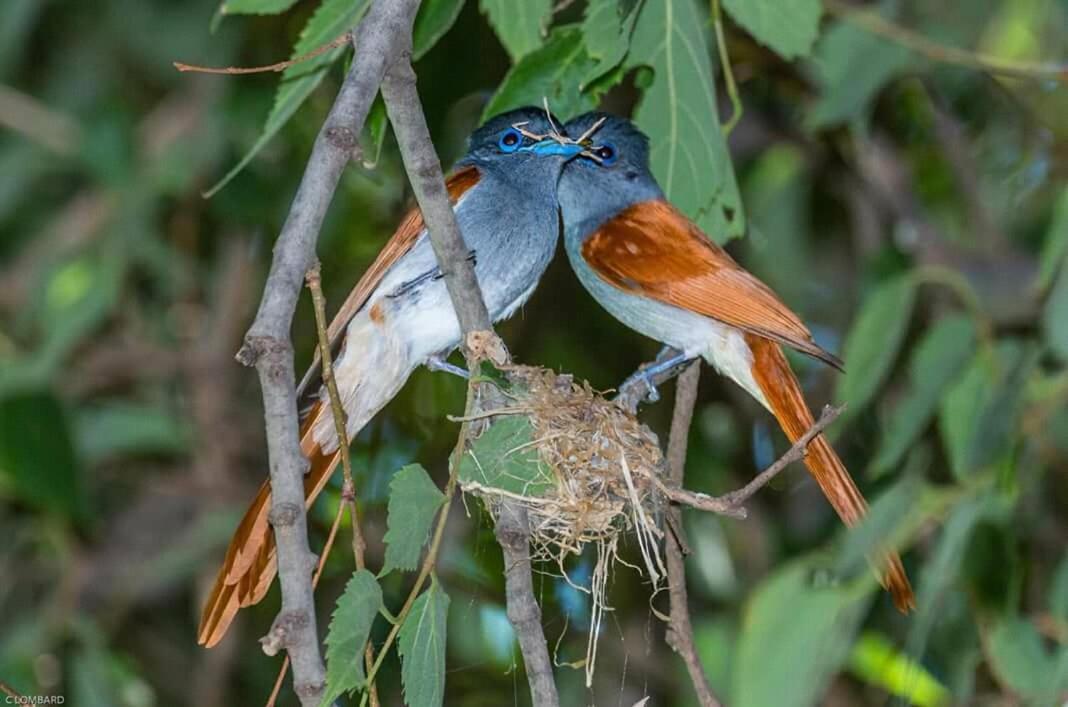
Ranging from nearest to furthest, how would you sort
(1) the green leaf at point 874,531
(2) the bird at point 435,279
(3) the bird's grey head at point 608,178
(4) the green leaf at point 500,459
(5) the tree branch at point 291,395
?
(5) the tree branch at point 291,395
(4) the green leaf at point 500,459
(1) the green leaf at point 874,531
(2) the bird at point 435,279
(3) the bird's grey head at point 608,178

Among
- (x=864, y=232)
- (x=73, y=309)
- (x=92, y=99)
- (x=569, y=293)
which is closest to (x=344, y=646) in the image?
(x=73, y=309)

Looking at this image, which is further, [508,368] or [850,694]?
[850,694]

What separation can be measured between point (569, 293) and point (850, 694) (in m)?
1.93

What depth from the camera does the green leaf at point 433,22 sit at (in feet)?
11.0

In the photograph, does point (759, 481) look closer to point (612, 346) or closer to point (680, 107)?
point (680, 107)

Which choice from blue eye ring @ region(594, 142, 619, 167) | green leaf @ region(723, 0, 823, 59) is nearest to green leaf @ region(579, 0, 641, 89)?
green leaf @ region(723, 0, 823, 59)

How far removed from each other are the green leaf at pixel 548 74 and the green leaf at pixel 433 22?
0.20 meters

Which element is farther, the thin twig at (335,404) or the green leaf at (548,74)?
the green leaf at (548,74)

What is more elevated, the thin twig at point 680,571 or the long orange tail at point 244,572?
the long orange tail at point 244,572

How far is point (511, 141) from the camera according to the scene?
445 centimetres

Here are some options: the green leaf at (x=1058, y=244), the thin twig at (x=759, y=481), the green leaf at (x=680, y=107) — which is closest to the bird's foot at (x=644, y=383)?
the green leaf at (x=680, y=107)

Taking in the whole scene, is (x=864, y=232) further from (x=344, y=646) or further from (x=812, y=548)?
(x=344, y=646)

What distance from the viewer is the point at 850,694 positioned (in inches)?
243

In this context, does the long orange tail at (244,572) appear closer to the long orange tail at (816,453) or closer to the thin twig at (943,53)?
the long orange tail at (816,453)
